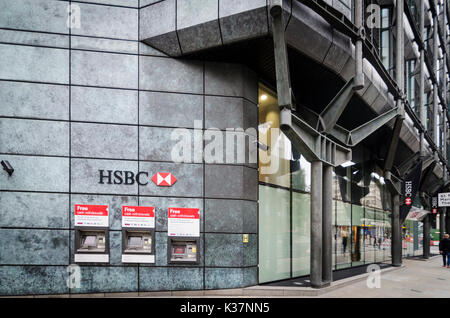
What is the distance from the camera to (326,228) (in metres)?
8.99

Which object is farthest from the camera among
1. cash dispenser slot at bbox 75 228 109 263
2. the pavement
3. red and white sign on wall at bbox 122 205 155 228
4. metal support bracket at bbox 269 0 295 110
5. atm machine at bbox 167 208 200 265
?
the pavement

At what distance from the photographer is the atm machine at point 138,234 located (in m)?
7.83

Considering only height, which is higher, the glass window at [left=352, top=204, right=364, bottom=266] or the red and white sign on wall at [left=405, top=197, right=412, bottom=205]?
the red and white sign on wall at [left=405, top=197, right=412, bottom=205]

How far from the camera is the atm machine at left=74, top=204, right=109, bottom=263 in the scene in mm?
7695

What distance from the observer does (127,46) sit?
27.0 feet

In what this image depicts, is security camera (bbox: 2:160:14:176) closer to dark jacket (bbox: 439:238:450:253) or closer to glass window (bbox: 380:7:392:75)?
glass window (bbox: 380:7:392:75)

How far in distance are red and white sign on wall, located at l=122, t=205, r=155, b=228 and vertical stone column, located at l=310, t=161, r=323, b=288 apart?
4.57 metres

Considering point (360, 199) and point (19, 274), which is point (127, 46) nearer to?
point (19, 274)

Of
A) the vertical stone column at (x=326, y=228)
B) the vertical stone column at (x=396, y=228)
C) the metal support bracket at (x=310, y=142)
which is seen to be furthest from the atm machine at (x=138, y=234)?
the vertical stone column at (x=396, y=228)

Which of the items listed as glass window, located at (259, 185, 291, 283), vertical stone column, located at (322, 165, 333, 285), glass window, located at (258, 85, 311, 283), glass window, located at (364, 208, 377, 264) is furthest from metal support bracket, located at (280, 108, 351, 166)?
glass window, located at (364, 208, 377, 264)

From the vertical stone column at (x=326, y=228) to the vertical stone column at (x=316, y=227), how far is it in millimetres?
372

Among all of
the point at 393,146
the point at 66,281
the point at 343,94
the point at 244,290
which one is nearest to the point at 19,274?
the point at 66,281

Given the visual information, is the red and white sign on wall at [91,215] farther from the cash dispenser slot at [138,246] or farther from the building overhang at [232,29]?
the building overhang at [232,29]

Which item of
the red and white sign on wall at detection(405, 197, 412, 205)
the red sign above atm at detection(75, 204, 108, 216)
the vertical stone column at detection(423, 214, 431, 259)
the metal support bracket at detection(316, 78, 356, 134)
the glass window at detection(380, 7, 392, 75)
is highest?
the glass window at detection(380, 7, 392, 75)
